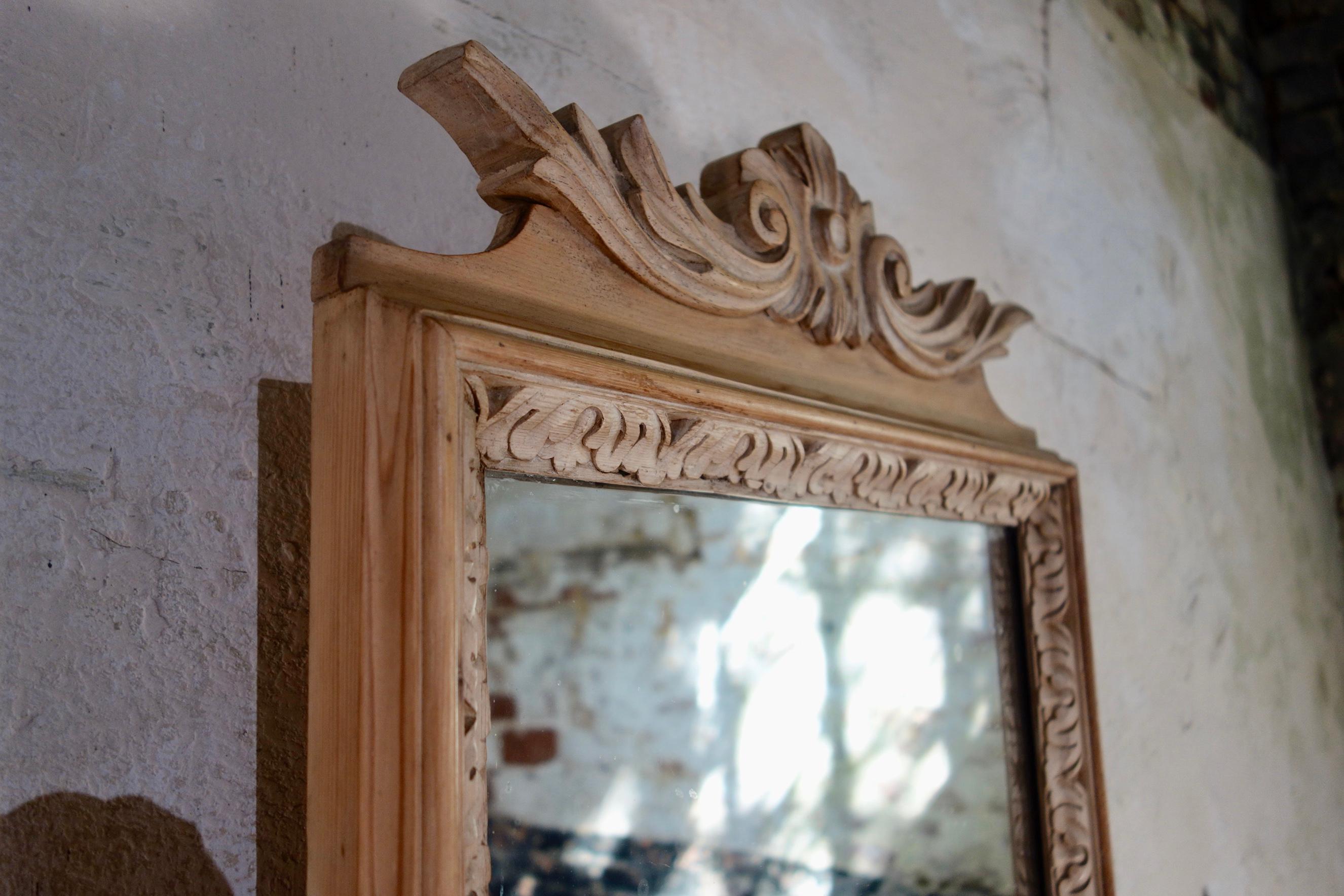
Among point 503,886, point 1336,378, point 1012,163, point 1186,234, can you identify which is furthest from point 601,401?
point 1336,378

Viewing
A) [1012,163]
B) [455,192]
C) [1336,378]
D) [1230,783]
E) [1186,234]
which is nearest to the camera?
[455,192]

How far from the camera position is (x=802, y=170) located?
71 cm

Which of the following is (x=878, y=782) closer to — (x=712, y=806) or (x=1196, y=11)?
(x=712, y=806)

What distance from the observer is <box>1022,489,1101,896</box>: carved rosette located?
86 centimetres

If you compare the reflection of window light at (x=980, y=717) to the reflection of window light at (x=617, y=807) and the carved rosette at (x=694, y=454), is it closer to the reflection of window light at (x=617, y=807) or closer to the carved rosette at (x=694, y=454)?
the carved rosette at (x=694, y=454)

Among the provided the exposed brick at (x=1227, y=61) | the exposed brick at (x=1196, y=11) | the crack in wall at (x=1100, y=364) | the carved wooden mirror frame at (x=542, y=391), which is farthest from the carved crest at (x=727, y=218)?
the exposed brick at (x=1227, y=61)

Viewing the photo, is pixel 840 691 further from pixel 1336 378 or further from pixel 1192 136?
pixel 1336 378

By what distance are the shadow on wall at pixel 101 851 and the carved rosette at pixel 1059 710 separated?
66cm

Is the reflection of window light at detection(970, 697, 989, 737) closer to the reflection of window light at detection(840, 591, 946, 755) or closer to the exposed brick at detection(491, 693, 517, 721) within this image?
the reflection of window light at detection(840, 591, 946, 755)

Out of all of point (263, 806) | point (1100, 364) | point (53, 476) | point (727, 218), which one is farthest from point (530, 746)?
point (1100, 364)

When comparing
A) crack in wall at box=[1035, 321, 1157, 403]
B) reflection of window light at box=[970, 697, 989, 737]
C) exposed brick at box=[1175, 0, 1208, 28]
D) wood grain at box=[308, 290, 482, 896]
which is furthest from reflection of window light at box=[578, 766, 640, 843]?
exposed brick at box=[1175, 0, 1208, 28]

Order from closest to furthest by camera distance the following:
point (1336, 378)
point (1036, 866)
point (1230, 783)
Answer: point (1036, 866) → point (1230, 783) → point (1336, 378)

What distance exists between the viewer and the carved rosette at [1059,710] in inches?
33.9

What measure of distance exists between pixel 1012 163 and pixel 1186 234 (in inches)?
22.9
